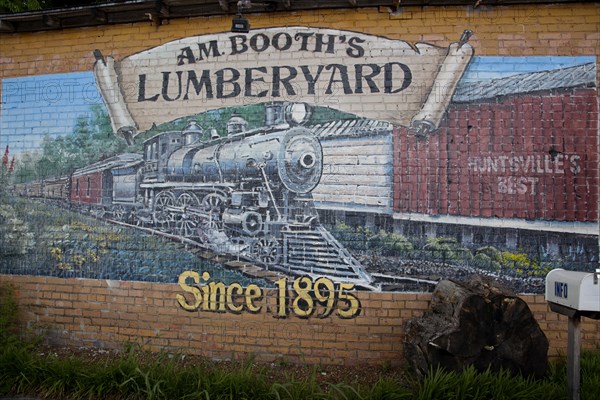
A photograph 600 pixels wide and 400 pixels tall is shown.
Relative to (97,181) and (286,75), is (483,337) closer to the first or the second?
(286,75)

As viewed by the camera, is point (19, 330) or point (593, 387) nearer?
point (593, 387)

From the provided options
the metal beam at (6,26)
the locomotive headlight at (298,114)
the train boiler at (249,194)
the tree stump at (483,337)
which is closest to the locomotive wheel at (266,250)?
the train boiler at (249,194)

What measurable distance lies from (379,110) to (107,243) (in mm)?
3917

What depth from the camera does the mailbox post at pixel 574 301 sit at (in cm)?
329

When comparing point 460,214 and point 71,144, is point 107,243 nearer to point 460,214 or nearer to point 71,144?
A: point 71,144

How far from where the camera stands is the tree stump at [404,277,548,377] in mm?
4185

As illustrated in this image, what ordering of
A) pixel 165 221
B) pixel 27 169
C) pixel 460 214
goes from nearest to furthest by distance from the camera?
pixel 460 214, pixel 165 221, pixel 27 169

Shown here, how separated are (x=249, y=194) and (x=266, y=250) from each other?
28.8 inches

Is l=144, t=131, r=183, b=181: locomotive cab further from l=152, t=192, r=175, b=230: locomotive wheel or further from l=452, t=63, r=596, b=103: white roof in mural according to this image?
l=452, t=63, r=596, b=103: white roof in mural

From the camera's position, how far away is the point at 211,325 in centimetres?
551

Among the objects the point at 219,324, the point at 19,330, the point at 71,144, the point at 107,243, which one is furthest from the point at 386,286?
the point at 19,330

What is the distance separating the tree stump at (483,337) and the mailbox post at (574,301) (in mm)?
621

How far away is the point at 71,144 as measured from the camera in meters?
5.94

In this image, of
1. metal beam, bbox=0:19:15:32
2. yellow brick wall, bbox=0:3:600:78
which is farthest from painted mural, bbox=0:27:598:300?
metal beam, bbox=0:19:15:32
